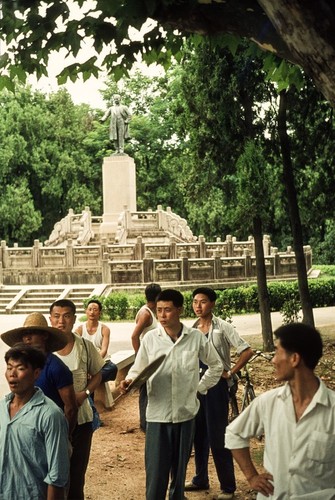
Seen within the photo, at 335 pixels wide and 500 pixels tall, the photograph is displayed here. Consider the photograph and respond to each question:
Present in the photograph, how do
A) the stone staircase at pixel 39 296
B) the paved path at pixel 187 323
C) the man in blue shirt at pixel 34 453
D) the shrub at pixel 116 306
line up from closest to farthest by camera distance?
the man in blue shirt at pixel 34 453
the paved path at pixel 187 323
the shrub at pixel 116 306
the stone staircase at pixel 39 296

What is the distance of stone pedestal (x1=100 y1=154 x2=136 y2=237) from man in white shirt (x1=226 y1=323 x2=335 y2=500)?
1461 inches

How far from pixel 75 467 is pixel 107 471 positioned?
234 cm

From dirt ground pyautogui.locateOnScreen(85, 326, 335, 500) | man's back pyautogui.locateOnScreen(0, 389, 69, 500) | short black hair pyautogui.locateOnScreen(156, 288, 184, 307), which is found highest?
short black hair pyautogui.locateOnScreen(156, 288, 184, 307)

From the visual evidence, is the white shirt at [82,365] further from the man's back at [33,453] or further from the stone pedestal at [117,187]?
the stone pedestal at [117,187]

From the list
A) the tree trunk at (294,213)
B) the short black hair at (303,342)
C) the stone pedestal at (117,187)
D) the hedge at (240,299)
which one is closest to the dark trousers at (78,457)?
the short black hair at (303,342)

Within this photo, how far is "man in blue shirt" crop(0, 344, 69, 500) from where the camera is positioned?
3529mm

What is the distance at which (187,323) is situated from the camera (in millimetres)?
23562

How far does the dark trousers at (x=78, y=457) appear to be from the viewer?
205 inches

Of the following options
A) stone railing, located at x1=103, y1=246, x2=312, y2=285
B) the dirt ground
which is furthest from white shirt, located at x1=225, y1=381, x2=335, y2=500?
stone railing, located at x1=103, y1=246, x2=312, y2=285

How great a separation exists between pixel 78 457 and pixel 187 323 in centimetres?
1838

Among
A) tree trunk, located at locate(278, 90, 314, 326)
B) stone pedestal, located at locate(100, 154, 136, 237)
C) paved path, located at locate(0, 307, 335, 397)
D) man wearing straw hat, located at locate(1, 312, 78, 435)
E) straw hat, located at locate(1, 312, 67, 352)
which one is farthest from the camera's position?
stone pedestal, located at locate(100, 154, 136, 237)

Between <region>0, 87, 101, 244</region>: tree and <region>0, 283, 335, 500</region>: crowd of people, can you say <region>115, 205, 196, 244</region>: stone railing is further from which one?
<region>0, 283, 335, 500</region>: crowd of people

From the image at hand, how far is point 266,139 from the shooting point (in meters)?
16.6

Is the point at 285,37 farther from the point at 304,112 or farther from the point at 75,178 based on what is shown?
the point at 75,178
